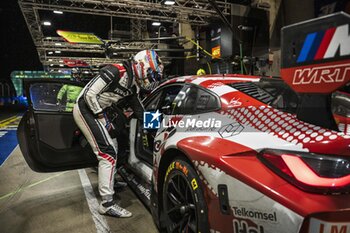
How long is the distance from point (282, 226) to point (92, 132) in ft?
7.81

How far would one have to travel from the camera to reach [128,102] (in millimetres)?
3543

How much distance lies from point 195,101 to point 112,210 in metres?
1.55

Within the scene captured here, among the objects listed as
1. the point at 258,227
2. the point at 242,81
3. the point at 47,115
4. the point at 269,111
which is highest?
the point at 242,81

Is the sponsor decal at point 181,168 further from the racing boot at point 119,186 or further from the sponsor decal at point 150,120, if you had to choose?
the racing boot at point 119,186

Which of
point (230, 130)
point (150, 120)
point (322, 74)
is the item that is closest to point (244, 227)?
point (230, 130)

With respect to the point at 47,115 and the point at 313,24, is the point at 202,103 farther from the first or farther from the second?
the point at 47,115

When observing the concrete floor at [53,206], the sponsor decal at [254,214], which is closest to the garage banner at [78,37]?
the concrete floor at [53,206]

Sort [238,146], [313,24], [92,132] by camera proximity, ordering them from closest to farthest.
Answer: [313,24], [238,146], [92,132]

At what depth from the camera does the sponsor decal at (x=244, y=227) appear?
4.63 ft

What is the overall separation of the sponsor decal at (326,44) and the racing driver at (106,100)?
2.14m

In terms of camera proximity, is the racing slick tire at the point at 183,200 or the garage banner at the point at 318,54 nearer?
the garage banner at the point at 318,54

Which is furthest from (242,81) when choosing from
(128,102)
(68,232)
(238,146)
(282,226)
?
(68,232)

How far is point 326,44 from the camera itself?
1.17 metres

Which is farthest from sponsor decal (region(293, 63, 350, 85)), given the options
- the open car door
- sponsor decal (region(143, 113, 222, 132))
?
the open car door
